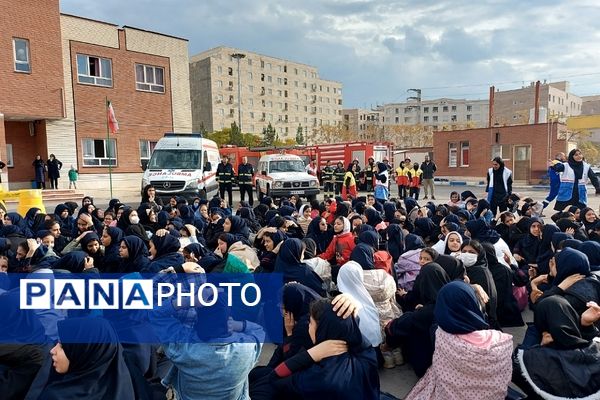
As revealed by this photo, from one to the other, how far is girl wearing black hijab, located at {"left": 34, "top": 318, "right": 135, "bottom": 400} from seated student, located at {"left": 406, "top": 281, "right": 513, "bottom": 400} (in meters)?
1.89

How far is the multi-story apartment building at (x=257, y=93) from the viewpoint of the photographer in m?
74.4

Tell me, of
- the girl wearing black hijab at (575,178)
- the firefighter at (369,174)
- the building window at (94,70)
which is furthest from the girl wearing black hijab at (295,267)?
the building window at (94,70)

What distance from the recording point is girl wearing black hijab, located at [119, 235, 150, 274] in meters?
5.01

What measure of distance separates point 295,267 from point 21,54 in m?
21.6

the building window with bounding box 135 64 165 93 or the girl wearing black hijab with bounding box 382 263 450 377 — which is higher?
the building window with bounding box 135 64 165 93

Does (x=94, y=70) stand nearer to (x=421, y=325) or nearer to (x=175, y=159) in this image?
(x=175, y=159)

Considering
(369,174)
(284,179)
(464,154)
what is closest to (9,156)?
(284,179)

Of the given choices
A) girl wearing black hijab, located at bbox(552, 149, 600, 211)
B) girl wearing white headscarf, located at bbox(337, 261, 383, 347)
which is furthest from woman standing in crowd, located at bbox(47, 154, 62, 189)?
girl wearing white headscarf, located at bbox(337, 261, 383, 347)

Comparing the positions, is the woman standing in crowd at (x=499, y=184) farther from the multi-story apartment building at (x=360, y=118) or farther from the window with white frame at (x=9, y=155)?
the multi-story apartment building at (x=360, y=118)

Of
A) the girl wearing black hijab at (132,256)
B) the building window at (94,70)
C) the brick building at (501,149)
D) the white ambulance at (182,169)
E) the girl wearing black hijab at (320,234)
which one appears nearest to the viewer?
the girl wearing black hijab at (132,256)

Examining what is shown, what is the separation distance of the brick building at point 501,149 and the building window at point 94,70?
72.5 feet

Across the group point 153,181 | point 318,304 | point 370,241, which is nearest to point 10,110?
point 153,181

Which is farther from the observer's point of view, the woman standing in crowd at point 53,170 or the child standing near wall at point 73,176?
the child standing near wall at point 73,176

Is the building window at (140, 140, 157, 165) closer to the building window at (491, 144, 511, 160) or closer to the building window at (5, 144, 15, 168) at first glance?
the building window at (5, 144, 15, 168)
